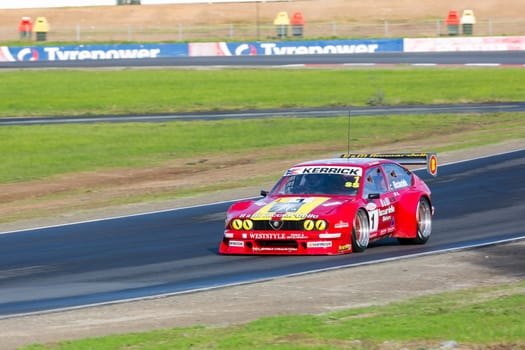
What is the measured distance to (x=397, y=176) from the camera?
17391mm

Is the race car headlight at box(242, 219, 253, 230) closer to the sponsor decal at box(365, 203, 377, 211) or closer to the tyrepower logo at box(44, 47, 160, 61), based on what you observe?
the sponsor decal at box(365, 203, 377, 211)

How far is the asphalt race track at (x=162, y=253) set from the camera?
45.0 feet

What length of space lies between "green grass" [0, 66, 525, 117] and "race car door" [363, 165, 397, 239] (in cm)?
2796

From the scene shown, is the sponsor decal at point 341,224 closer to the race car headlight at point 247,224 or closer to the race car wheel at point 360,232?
the race car wheel at point 360,232

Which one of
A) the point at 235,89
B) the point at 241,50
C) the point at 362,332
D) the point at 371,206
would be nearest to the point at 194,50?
the point at 241,50

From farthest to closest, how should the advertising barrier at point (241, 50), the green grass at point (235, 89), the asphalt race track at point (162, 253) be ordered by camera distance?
1. the advertising barrier at point (241, 50)
2. the green grass at point (235, 89)
3. the asphalt race track at point (162, 253)

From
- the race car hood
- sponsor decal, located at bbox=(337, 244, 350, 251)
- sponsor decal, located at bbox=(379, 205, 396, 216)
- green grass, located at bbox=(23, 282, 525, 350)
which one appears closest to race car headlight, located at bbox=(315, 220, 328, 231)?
the race car hood

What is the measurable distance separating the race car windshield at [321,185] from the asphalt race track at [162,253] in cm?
97

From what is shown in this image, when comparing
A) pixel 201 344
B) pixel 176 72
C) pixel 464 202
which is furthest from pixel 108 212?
pixel 176 72

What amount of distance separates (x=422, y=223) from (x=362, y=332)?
7227 millimetres

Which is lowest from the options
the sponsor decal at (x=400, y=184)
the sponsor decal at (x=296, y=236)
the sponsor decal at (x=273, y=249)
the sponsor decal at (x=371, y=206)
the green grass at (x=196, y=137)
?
the green grass at (x=196, y=137)

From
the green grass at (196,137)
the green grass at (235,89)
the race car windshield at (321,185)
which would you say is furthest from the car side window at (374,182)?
the green grass at (235,89)

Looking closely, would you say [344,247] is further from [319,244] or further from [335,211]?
[335,211]

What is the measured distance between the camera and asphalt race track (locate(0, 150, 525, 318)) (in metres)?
13.7
